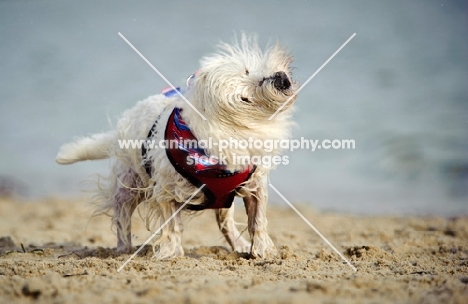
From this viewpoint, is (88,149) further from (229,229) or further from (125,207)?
(229,229)

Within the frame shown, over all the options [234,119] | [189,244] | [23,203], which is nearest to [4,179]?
[23,203]

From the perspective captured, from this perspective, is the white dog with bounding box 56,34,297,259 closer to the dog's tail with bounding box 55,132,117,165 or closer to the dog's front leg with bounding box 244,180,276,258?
the dog's front leg with bounding box 244,180,276,258

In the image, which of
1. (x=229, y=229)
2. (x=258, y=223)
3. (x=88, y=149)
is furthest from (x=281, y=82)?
(x=88, y=149)

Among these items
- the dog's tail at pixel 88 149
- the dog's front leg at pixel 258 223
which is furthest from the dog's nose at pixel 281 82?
the dog's tail at pixel 88 149

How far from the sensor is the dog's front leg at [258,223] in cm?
429

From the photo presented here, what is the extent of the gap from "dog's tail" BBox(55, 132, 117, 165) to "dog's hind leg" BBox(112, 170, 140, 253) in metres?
0.35

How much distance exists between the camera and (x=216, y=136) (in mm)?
3879

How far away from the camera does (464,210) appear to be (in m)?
7.78

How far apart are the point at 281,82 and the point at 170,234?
1.42 m

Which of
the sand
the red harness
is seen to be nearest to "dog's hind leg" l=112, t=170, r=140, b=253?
the sand

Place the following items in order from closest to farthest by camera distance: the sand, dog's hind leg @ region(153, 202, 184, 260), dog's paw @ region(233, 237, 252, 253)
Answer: the sand < dog's hind leg @ region(153, 202, 184, 260) < dog's paw @ region(233, 237, 252, 253)

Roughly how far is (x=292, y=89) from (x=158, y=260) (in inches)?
59.4

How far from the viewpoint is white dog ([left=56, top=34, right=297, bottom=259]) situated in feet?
12.7

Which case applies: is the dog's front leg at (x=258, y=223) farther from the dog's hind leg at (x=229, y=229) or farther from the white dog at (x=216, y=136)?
the dog's hind leg at (x=229, y=229)
